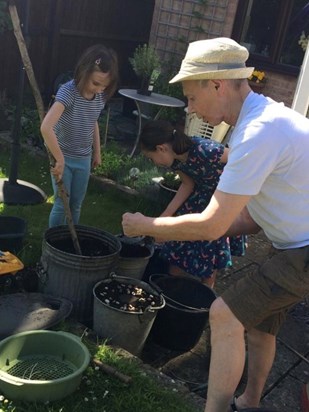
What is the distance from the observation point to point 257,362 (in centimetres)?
256

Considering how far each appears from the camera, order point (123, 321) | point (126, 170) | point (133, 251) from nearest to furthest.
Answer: point (123, 321) < point (133, 251) < point (126, 170)

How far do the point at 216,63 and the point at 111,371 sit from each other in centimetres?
161

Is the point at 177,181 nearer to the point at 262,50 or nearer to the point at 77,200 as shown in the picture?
the point at 77,200

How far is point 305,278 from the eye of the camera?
6.98 feet

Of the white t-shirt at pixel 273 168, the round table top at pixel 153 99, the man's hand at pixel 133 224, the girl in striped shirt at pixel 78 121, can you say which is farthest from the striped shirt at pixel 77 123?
the round table top at pixel 153 99

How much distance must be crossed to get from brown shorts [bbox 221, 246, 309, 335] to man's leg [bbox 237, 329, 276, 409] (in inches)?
14.4

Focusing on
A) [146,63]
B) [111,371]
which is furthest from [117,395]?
[146,63]

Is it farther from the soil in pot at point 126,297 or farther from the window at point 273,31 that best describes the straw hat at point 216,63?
the window at point 273,31

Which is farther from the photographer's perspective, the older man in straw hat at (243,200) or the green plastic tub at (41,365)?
the green plastic tub at (41,365)

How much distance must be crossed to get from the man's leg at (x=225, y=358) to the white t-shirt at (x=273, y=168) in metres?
0.41

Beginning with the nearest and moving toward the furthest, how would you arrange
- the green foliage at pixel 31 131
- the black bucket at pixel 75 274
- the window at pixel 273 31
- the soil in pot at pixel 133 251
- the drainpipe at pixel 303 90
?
the black bucket at pixel 75 274
the soil in pot at pixel 133 251
the drainpipe at pixel 303 90
the green foliage at pixel 31 131
the window at pixel 273 31

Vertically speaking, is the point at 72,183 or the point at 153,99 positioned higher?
the point at 153,99

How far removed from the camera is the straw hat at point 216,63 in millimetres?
2037

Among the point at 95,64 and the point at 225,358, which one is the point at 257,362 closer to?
the point at 225,358
